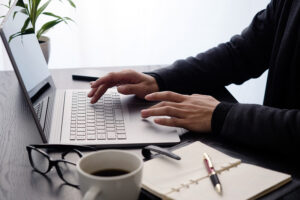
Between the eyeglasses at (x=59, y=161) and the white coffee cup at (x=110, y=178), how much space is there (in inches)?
5.7

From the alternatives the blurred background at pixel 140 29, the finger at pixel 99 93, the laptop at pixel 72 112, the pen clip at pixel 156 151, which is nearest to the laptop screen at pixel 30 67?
the laptop at pixel 72 112

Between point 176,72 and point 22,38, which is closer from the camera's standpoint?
point 22,38

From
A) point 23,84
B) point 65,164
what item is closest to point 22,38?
point 23,84

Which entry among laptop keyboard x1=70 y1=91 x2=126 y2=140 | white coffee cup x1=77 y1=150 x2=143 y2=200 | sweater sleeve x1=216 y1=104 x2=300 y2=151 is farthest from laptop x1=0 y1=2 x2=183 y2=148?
white coffee cup x1=77 y1=150 x2=143 y2=200

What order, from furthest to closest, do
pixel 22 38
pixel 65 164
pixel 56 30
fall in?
pixel 56 30 < pixel 22 38 < pixel 65 164

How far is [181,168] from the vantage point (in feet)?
2.25

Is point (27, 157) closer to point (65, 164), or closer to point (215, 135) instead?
point (65, 164)

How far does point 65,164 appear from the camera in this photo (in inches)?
29.9

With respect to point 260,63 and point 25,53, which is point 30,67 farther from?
point 260,63

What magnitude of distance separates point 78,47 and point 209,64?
4.48ft

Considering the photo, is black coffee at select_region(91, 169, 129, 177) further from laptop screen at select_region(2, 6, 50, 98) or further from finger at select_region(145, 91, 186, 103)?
finger at select_region(145, 91, 186, 103)

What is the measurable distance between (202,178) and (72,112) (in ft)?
1.43

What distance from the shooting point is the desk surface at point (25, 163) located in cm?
66

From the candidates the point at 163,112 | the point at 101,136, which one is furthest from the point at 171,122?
the point at 101,136
